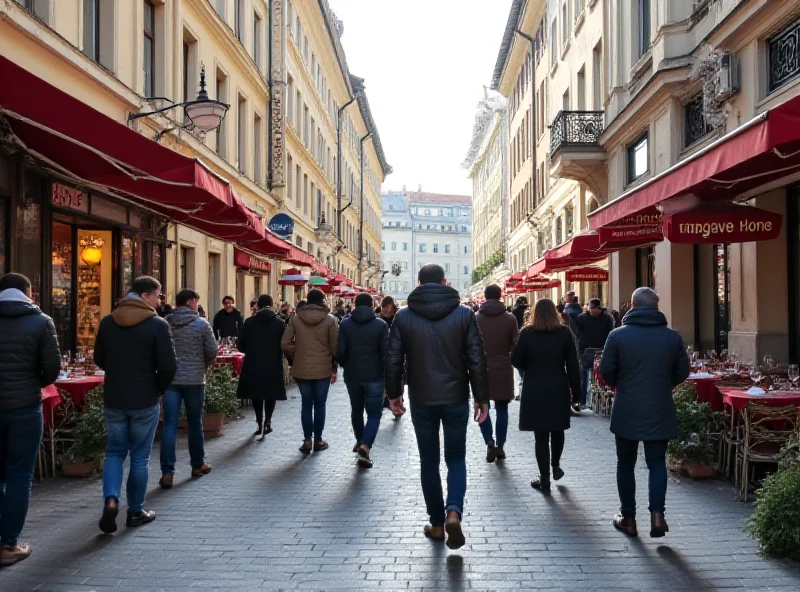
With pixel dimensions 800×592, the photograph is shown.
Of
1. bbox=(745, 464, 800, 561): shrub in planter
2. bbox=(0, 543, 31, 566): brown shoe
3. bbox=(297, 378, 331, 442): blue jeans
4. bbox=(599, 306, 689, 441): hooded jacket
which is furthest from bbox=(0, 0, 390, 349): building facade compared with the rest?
bbox=(745, 464, 800, 561): shrub in planter

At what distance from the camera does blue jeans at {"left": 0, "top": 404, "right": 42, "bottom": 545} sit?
5469mm

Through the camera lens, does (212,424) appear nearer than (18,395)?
No

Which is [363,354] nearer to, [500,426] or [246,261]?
[500,426]

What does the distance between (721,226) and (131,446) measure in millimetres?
7034

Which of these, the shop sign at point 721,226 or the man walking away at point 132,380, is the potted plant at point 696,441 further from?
the man walking away at point 132,380

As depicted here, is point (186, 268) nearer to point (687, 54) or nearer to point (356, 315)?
point (356, 315)

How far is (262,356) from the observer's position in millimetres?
10414

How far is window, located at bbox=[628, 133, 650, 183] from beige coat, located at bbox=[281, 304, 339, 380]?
11.2 metres

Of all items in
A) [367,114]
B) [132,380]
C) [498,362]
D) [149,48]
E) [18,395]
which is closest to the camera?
[18,395]

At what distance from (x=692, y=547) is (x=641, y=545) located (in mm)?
354

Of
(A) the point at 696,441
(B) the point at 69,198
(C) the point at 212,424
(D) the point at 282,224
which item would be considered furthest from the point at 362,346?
(D) the point at 282,224

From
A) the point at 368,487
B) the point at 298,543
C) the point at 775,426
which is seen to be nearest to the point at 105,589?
the point at 298,543

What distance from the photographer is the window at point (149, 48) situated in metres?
15.2

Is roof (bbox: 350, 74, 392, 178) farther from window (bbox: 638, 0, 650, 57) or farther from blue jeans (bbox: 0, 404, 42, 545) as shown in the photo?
blue jeans (bbox: 0, 404, 42, 545)
